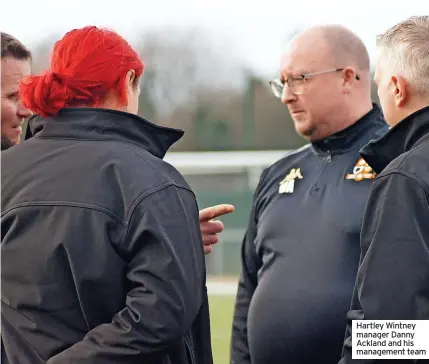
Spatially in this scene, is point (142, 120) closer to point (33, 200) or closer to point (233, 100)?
point (33, 200)

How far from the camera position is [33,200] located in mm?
2100

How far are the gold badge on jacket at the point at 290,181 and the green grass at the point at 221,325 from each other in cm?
420

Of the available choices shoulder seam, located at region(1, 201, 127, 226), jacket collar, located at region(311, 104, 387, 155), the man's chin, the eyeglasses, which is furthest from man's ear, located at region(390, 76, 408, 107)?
the man's chin

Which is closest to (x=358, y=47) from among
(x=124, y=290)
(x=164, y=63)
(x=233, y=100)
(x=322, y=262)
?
(x=322, y=262)

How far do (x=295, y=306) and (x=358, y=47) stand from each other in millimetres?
1149

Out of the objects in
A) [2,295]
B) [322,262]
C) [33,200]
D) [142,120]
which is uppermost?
[142,120]

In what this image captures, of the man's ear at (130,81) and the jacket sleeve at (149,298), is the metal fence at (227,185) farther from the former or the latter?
the jacket sleeve at (149,298)

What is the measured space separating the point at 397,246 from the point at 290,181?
1316 millimetres

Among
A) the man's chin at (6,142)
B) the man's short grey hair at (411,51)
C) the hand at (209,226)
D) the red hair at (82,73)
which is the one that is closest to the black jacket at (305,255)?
the hand at (209,226)

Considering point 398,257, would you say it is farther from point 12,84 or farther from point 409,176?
point 12,84

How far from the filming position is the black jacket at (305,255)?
9.65 feet

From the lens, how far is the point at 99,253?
203cm

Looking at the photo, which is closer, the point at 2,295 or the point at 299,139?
the point at 2,295

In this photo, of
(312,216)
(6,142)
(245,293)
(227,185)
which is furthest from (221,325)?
(6,142)
